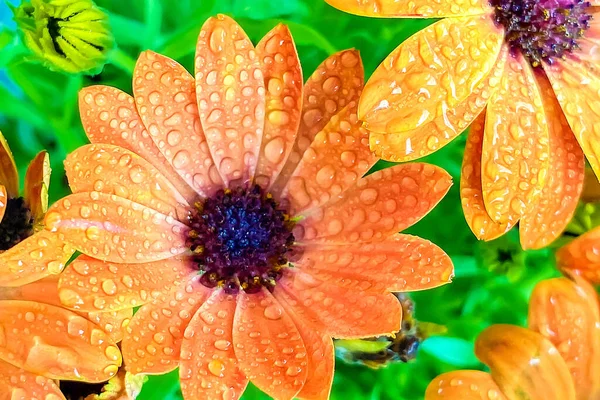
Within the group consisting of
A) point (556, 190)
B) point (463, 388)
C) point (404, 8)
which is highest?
point (404, 8)

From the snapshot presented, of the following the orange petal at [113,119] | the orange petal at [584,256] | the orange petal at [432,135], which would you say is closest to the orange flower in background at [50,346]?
the orange petal at [113,119]

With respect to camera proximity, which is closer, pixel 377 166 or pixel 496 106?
pixel 496 106

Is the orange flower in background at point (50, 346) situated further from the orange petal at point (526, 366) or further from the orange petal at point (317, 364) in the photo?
the orange petal at point (526, 366)

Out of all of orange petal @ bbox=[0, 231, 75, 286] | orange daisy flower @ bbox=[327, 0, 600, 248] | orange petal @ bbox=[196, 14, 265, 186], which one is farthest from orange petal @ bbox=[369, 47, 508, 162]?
orange petal @ bbox=[0, 231, 75, 286]

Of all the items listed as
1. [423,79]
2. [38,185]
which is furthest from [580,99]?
[38,185]

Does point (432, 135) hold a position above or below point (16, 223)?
above

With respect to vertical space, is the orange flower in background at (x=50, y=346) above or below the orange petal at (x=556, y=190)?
below

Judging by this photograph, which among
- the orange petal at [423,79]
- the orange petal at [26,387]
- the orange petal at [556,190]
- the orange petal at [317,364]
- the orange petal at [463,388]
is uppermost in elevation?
the orange petal at [423,79]

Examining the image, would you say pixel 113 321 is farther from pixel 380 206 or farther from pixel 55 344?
pixel 380 206
